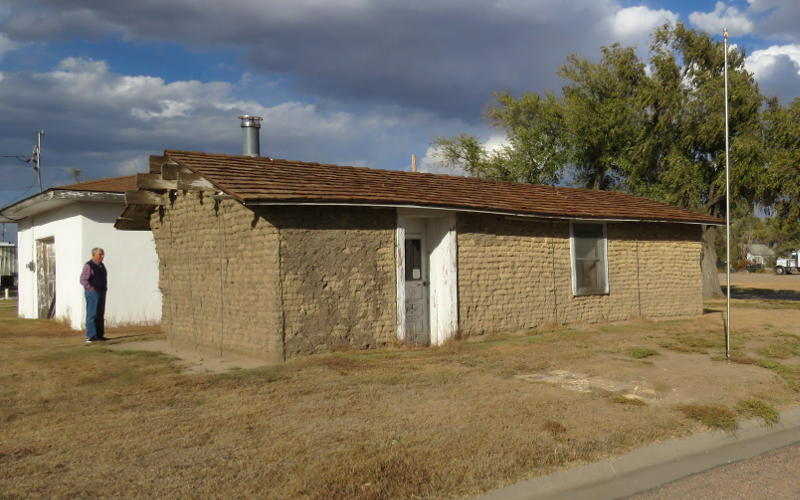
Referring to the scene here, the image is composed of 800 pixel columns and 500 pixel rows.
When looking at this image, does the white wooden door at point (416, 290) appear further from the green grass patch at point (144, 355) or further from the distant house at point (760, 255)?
the distant house at point (760, 255)

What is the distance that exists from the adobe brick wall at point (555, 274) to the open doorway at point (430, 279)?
26 cm

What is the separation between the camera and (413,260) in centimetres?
1242

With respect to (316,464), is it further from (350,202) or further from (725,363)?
(725,363)

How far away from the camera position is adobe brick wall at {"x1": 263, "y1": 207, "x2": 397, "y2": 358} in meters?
10.1

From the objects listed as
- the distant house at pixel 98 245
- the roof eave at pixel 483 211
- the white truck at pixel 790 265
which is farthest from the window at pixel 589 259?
the white truck at pixel 790 265

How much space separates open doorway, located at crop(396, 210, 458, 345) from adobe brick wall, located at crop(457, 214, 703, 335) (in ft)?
0.86

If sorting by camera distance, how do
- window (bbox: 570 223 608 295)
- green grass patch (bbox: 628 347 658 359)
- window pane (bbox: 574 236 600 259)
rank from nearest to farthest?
green grass patch (bbox: 628 347 658 359) → window (bbox: 570 223 608 295) → window pane (bbox: 574 236 600 259)

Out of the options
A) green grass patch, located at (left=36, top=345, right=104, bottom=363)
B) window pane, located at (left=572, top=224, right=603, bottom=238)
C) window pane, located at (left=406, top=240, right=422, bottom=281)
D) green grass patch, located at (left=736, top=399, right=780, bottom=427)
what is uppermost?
window pane, located at (left=572, top=224, right=603, bottom=238)

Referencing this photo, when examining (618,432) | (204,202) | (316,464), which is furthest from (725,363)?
(204,202)

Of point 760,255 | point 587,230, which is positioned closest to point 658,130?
point 587,230

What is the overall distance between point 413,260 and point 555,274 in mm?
3577

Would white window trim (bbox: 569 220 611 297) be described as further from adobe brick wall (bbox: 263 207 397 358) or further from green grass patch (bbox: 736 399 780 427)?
green grass patch (bbox: 736 399 780 427)

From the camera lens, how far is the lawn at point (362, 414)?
4.91 meters

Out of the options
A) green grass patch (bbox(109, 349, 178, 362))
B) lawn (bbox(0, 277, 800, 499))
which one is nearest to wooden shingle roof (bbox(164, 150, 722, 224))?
lawn (bbox(0, 277, 800, 499))
